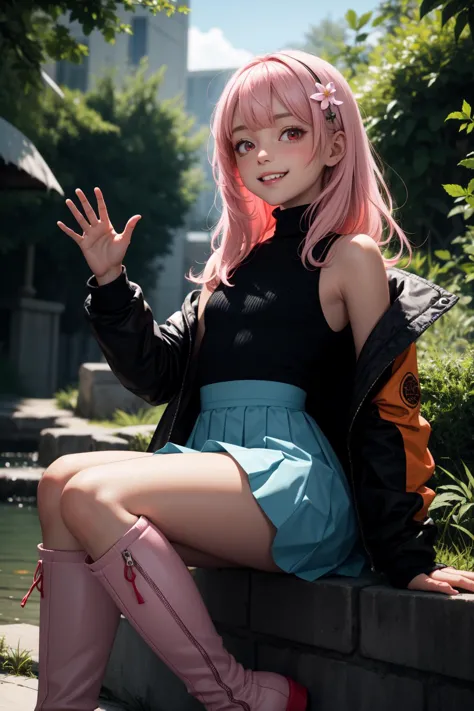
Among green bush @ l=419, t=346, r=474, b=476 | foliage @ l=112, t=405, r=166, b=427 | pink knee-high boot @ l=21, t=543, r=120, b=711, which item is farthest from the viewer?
foliage @ l=112, t=405, r=166, b=427

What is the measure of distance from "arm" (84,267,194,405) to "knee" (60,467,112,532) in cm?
46

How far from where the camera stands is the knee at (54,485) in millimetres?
2379

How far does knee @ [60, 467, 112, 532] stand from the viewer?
213 centimetres

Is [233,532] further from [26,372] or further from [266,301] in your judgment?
[26,372]

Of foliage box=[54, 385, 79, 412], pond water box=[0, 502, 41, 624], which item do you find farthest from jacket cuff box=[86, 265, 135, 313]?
foliage box=[54, 385, 79, 412]

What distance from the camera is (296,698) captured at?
2.29m

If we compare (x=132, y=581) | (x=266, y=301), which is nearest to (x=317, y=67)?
(x=266, y=301)

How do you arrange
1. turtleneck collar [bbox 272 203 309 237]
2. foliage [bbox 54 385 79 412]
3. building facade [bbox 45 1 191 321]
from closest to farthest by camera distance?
turtleneck collar [bbox 272 203 309 237]
foliage [bbox 54 385 79 412]
building facade [bbox 45 1 191 321]

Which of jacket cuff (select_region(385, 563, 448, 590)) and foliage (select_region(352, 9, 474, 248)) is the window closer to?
foliage (select_region(352, 9, 474, 248))

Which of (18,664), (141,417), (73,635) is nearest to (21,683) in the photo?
(18,664)

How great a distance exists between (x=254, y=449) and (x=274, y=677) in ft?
1.69

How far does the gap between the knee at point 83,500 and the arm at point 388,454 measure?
625mm

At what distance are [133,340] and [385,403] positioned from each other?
2.17 ft

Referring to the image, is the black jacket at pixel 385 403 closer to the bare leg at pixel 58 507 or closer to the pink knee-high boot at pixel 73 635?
the bare leg at pixel 58 507
